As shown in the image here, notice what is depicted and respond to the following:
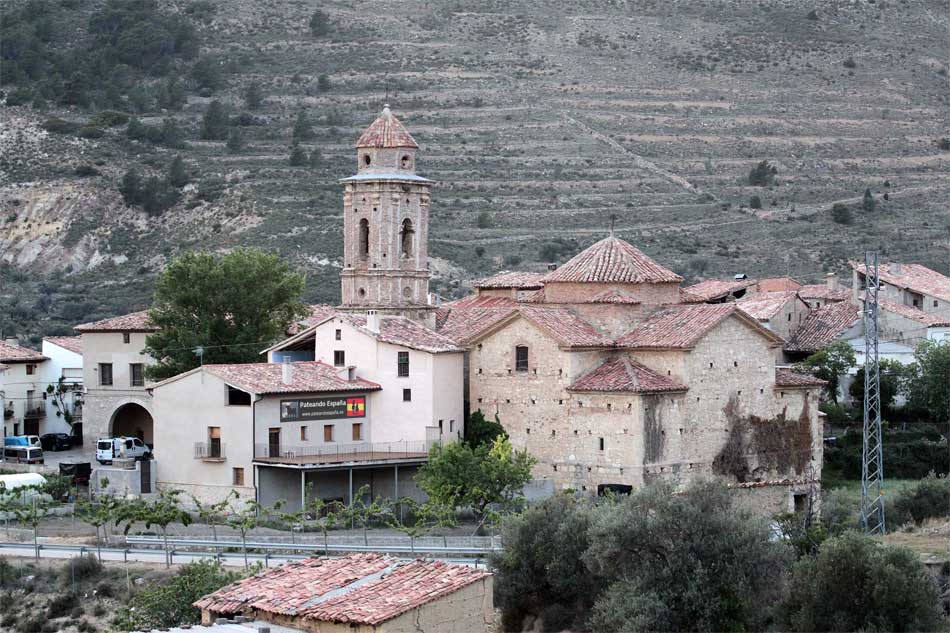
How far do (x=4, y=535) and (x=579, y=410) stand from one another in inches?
619

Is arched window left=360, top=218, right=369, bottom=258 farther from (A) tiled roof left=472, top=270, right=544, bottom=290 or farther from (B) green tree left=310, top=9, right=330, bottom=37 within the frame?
(B) green tree left=310, top=9, right=330, bottom=37

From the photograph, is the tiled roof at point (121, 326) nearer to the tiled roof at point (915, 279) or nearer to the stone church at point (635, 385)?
the stone church at point (635, 385)

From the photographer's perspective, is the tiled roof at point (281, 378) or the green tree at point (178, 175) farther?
the green tree at point (178, 175)

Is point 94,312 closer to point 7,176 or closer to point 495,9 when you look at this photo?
point 7,176

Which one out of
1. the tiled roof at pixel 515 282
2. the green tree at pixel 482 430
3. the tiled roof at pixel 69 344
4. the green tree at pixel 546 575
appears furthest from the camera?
the tiled roof at pixel 69 344

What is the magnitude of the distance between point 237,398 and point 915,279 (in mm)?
34880

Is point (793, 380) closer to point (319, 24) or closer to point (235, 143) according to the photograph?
point (235, 143)

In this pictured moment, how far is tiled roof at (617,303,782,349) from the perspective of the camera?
55000 mm

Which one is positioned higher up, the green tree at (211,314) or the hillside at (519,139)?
the hillside at (519,139)

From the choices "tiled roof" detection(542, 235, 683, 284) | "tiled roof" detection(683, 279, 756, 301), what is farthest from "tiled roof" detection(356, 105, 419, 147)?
"tiled roof" detection(683, 279, 756, 301)

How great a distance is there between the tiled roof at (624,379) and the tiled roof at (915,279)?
23.2 m

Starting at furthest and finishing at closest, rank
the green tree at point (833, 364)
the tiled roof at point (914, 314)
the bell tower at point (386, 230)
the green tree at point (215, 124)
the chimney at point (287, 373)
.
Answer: the green tree at point (215, 124)
the tiled roof at point (914, 314)
the green tree at point (833, 364)
the bell tower at point (386, 230)
the chimney at point (287, 373)

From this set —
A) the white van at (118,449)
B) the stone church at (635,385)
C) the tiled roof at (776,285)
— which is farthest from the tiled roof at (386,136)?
the tiled roof at (776,285)

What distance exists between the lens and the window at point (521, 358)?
56.5m
